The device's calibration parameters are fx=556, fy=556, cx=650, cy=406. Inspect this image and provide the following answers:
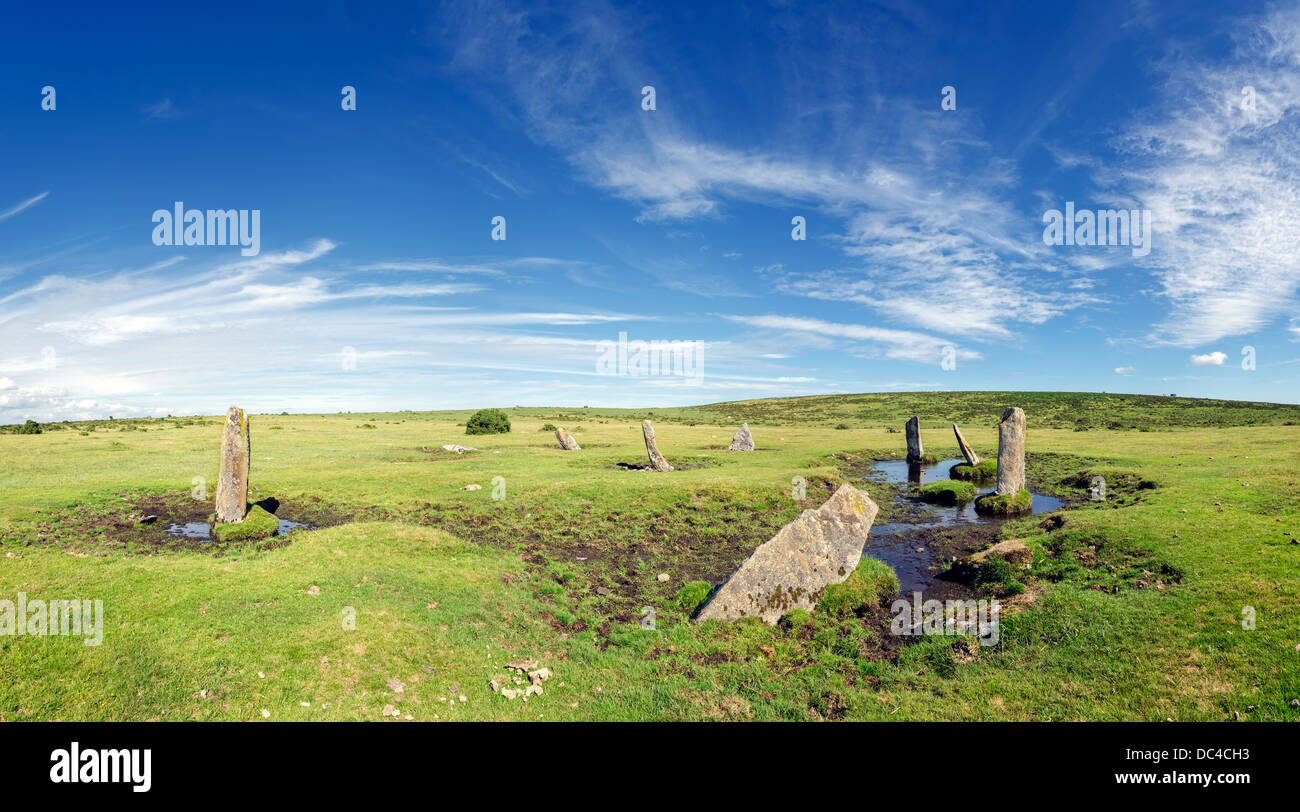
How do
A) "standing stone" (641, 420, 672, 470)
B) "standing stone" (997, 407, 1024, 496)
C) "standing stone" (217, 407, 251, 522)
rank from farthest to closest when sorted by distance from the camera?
"standing stone" (641, 420, 672, 470)
"standing stone" (997, 407, 1024, 496)
"standing stone" (217, 407, 251, 522)

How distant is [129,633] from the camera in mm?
10852

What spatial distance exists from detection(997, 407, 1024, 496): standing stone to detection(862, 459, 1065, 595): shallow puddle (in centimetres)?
144

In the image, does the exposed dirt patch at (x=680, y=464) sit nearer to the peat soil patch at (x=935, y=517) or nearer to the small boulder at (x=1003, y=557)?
the peat soil patch at (x=935, y=517)

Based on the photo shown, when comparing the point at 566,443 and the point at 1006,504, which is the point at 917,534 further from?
the point at 566,443

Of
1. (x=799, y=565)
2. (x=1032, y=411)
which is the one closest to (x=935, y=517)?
(x=799, y=565)

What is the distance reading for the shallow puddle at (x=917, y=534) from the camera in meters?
19.3

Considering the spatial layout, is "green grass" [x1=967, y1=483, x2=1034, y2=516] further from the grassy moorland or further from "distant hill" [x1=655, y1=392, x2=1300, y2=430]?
"distant hill" [x1=655, y1=392, x2=1300, y2=430]

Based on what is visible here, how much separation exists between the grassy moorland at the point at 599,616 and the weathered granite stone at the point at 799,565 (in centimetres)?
72

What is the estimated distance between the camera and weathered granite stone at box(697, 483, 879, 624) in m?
14.4

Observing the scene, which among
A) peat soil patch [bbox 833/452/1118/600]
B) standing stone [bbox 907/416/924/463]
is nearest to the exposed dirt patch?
peat soil patch [bbox 833/452/1118/600]

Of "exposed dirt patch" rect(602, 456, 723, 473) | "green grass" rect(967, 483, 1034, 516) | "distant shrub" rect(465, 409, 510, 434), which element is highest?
"distant shrub" rect(465, 409, 510, 434)
